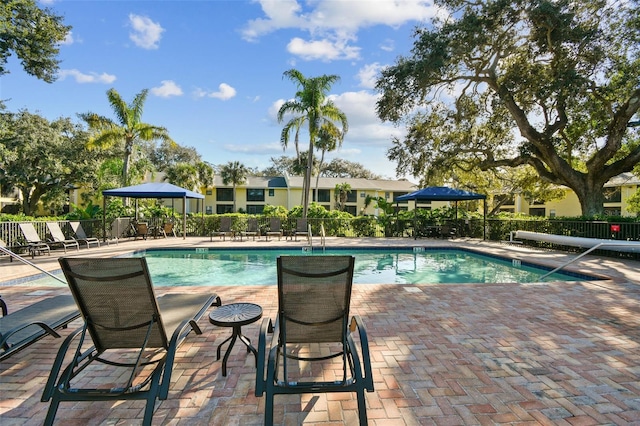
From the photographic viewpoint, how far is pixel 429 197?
14.9 m

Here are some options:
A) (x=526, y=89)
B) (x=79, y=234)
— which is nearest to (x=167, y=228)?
(x=79, y=234)

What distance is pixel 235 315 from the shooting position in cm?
298

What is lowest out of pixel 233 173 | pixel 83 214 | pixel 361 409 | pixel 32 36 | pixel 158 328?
pixel 361 409

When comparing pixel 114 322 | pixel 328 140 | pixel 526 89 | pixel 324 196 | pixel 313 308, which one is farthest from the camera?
pixel 324 196

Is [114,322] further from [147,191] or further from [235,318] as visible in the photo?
[147,191]

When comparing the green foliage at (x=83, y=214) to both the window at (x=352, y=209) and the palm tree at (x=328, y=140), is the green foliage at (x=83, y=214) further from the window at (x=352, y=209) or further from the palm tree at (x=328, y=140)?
the window at (x=352, y=209)

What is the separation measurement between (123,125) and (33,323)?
18.0 meters

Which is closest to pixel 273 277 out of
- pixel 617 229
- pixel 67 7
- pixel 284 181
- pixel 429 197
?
pixel 429 197

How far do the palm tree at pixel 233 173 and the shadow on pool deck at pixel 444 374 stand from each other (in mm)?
30541

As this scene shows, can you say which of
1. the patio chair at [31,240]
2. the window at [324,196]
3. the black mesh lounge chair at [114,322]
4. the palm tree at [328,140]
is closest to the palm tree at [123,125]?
the patio chair at [31,240]

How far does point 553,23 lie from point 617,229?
7743 mm

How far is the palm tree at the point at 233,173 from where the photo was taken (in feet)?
114

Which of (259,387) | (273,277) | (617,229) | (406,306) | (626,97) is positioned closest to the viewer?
(259,387)

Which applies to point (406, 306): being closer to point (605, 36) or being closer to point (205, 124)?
point (605, 36)
